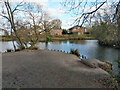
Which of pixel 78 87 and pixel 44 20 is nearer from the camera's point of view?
pixel 78 87

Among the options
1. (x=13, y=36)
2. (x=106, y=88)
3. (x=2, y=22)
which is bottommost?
(x=106, y=88)

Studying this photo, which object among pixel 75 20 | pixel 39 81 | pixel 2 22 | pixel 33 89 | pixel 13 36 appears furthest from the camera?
pixel 13 36

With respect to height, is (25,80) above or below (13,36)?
below

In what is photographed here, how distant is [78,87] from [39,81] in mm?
1436

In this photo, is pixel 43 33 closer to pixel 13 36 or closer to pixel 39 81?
pixel 13 36

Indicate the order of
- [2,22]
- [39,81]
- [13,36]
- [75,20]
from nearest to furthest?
[39,81] < [75,20] < [2,22] < [13,36]

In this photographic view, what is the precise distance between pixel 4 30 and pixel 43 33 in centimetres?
472

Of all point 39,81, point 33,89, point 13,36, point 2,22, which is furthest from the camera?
point 13,36

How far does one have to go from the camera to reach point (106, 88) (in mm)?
3213

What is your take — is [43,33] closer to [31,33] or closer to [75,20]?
[31,33]

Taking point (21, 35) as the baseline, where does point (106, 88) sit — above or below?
below

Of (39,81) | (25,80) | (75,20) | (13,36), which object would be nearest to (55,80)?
(39,81)

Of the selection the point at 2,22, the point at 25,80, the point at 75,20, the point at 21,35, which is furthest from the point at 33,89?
the point at 2,22

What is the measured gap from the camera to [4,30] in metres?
11.6
